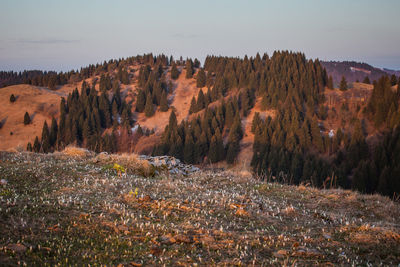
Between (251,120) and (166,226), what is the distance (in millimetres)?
85896

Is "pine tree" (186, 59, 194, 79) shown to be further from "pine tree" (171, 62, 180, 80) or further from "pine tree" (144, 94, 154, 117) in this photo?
"pine tree" (144, 94, 154, 117)

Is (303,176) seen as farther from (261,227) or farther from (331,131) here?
(261,227)

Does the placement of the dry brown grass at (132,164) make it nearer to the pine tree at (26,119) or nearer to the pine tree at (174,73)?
the pine tree at (26,119)

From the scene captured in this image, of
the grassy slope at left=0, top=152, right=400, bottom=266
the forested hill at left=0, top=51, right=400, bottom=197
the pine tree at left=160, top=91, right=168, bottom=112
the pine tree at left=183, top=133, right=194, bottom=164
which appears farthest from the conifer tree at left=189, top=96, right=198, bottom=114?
the grassy slope at left=0, top=152, right=400, bottom=266

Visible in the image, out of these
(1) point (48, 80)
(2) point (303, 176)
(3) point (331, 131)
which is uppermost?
(1) point (48, 80)

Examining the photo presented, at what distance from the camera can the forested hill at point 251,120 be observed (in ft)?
214

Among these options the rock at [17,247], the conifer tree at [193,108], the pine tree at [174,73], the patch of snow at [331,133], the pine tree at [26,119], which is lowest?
the pine tree at [26,119]

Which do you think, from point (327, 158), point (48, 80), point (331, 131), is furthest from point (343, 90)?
point (48, 80)

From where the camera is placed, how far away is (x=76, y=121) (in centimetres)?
9819

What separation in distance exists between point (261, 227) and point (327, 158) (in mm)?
67280

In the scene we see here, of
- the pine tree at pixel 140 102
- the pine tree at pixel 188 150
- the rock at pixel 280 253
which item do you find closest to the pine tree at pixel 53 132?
the pine tree at pixel 140 102

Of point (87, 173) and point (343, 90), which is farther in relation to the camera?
point (343, 90)

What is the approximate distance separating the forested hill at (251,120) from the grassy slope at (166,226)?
42164 mm

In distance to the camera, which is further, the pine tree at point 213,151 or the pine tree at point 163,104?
the pine tree at point 163,104
